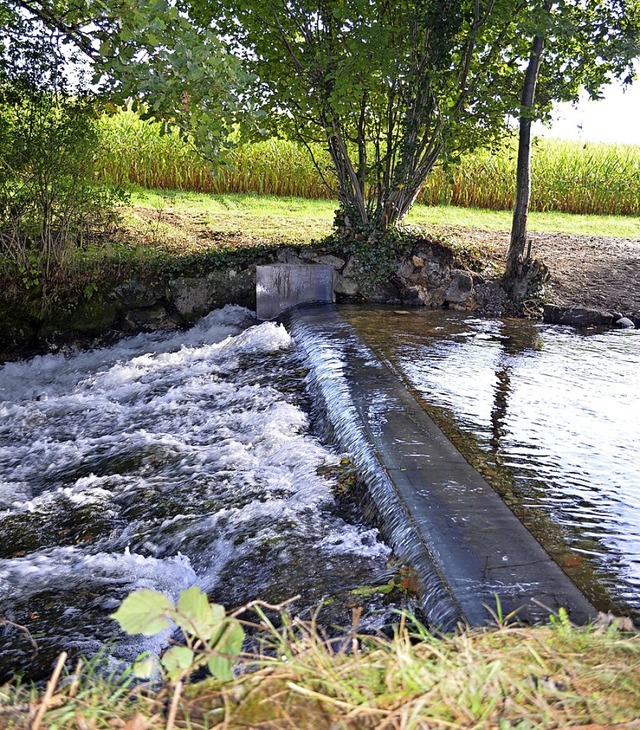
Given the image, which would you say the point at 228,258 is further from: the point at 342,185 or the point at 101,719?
the point at 101,719

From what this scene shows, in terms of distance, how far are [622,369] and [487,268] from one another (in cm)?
329

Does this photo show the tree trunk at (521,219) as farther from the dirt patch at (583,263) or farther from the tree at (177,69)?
the tree at (177,69)

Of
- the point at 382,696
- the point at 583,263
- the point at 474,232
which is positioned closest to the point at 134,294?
the point at 474,232

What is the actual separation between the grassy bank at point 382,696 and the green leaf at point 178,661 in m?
0.03

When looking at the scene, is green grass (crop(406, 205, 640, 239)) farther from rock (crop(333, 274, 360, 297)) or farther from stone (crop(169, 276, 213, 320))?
stone (crop(169, 276, 213, 320))

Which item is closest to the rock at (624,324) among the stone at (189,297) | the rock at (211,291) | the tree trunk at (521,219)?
the tree trunk at (521,219)

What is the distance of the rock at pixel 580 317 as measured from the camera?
807 cm

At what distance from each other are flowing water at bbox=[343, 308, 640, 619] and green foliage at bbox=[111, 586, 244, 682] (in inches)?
69.4

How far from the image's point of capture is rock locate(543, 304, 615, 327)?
807 centimetres

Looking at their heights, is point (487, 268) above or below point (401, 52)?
below

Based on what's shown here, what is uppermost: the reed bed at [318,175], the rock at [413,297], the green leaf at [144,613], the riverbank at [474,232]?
the reed bed at [318,175]

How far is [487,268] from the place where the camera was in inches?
360

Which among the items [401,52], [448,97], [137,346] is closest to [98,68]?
[137,346]

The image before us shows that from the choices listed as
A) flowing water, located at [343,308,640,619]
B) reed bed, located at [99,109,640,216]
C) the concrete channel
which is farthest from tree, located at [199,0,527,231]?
reed bed, located at [99,109,640,216]
